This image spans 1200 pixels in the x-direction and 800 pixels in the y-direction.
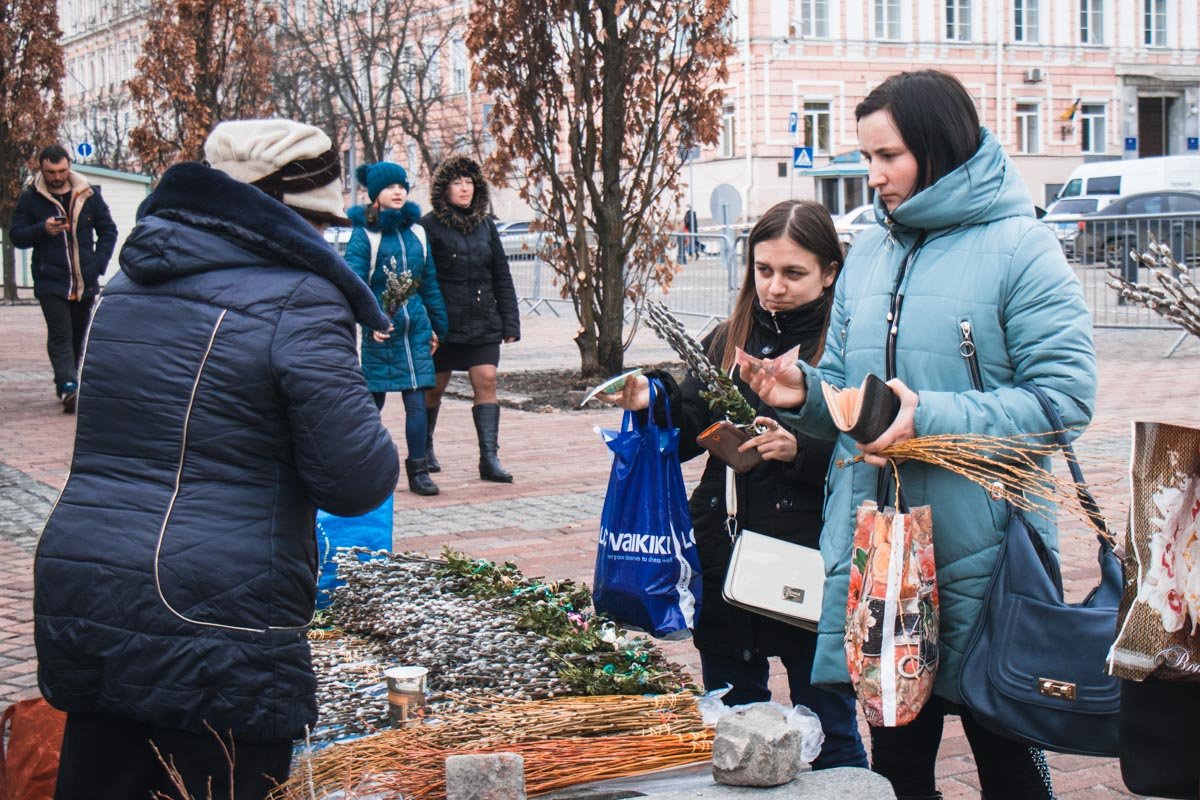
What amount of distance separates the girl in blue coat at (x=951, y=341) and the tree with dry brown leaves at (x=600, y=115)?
10.5 m

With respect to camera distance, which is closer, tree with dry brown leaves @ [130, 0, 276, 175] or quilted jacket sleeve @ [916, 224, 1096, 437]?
quilted jacket sleeve @ [916, 224, 1096, 437]

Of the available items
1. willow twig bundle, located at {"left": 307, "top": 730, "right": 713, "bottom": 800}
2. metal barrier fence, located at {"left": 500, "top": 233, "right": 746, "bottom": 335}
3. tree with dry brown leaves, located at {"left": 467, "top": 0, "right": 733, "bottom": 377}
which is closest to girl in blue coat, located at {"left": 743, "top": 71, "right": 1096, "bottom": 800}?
willow twig bundle, located at {"left": 307, "top": 730, "right": 713, "bottom": 800}

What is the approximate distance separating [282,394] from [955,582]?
1.36 m

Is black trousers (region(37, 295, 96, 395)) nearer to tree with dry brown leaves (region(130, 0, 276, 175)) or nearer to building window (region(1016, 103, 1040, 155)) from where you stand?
tree with dry brown leaves (region(130, 0, 276, 175))

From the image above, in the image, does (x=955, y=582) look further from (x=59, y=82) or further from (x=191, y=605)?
(x=59, y=82)

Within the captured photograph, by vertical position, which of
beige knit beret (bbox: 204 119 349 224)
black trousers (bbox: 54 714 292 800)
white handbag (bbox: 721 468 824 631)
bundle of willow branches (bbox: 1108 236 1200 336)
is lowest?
black trousers (bbox: 54 714 292 800)

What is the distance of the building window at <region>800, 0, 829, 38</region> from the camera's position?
4984 centimetres

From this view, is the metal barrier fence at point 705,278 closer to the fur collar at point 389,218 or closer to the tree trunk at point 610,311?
the tree trunk at point 610,311

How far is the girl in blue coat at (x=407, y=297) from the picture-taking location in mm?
8516

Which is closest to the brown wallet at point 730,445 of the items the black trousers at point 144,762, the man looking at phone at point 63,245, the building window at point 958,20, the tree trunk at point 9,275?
the black trousers at point 144,762

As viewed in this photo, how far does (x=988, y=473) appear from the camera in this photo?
2768 mm

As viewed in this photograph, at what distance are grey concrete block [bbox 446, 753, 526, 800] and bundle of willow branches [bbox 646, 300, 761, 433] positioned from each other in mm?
963

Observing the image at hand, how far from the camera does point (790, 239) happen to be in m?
3.64

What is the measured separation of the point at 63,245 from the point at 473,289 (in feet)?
16.1
